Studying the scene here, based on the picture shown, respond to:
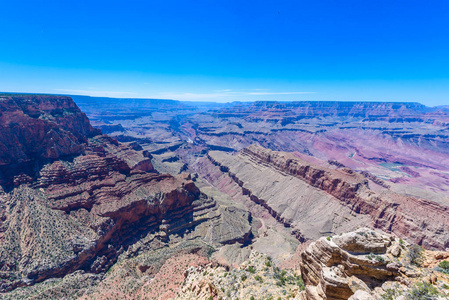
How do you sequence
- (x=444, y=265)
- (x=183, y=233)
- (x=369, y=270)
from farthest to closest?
(x=183, y=233)
(x=369, y=270)
(x=444, y=265)

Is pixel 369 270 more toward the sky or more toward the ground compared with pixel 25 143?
more toward the ground

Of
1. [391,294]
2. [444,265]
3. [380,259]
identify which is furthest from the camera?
[380,259]

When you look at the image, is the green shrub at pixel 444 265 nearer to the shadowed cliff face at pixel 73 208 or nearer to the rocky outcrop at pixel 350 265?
the rocky outcrop at pixel 350 265

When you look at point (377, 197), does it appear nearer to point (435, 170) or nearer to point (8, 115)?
point (8, 115)

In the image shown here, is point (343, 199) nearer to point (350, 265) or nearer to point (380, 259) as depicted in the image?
point (380, 259)

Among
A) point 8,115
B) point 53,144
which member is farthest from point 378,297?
point 8,115

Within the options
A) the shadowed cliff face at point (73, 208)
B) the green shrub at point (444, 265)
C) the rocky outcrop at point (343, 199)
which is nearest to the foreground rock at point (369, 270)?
the green shrub at point (444, 265)

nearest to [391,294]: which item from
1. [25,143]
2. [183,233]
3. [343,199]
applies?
[183,233]

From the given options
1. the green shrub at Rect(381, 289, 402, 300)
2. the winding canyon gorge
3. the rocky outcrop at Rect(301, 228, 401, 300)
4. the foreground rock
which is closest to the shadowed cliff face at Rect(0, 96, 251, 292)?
the winding canyon gorge

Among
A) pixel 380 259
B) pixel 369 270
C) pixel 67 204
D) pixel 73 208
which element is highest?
pixel 380 259
